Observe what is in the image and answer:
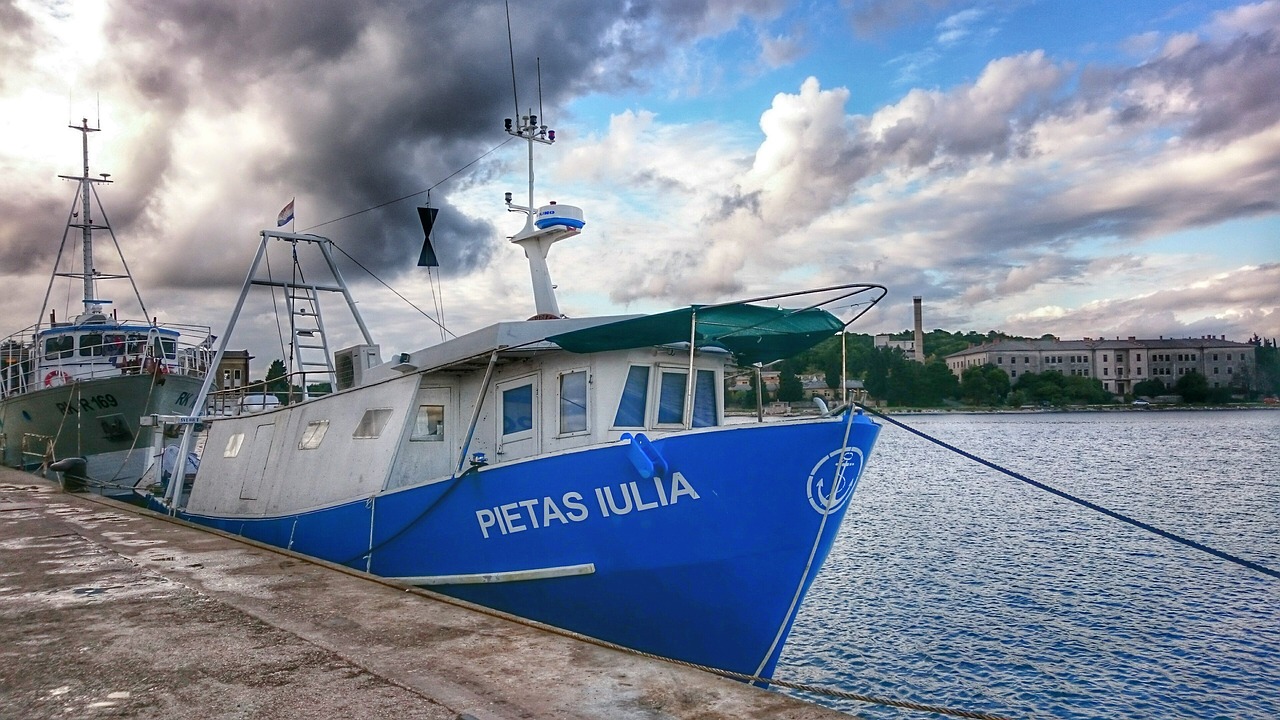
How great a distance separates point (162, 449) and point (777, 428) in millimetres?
17083

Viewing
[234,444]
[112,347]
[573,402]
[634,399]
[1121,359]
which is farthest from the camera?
[1121,359]

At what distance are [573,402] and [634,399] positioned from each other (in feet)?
2.22

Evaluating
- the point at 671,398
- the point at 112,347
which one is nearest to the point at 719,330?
the point at 671,398

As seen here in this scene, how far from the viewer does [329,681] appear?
5410 mm

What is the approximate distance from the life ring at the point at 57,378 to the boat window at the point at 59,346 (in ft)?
2.01

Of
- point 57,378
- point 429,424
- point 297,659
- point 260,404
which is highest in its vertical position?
point 57,378

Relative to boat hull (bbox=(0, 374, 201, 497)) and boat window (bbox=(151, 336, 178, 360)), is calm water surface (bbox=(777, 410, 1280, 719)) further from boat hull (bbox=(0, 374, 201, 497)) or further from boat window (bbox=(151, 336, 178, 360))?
boat window (bbox=(151, 336, 178, 360))

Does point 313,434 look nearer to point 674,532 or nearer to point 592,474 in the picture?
point 592,474

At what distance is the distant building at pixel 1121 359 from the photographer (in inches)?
6344

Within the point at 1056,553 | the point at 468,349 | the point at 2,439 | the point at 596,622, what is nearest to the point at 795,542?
the point at 596,622


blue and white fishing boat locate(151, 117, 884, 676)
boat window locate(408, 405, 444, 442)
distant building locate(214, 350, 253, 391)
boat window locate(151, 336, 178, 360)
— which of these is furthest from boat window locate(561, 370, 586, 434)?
boat window locate(151, 336, 178, 360)

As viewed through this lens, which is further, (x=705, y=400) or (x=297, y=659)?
(x=705, y=400)

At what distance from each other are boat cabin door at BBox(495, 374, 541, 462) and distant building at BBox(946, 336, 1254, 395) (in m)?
164

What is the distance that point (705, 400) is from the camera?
1012cm
